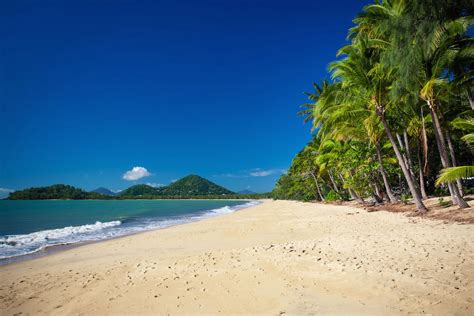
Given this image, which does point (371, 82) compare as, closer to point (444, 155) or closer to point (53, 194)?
point (444, 155)

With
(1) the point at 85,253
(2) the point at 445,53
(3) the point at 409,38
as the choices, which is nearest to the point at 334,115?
(2) the point at 445,53

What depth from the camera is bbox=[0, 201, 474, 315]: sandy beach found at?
3564 millimetres

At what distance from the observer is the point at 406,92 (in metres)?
11.2

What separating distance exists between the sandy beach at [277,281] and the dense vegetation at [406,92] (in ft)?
12.0

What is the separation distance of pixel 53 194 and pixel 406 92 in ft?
615

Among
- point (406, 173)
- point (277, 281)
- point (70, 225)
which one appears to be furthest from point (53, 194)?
point (277, 281)

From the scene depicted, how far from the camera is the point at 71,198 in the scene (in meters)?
162

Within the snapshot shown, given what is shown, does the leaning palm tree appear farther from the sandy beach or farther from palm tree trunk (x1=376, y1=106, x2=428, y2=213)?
the sandy beach

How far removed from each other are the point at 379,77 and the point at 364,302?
37.2 ft

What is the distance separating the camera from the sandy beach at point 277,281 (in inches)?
140

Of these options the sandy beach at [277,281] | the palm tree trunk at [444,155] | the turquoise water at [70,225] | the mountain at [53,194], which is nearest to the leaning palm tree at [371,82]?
the palm tree trunk at [444,155]

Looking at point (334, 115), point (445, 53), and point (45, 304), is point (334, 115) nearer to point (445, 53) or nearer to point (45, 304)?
point (445, 53)

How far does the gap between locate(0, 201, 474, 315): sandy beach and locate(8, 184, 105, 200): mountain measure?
17619 centimetres

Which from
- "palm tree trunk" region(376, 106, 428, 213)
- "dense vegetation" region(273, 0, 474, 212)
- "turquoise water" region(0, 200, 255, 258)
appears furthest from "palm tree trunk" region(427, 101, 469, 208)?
"turquoise water" region(0, 200, 255, 258)
